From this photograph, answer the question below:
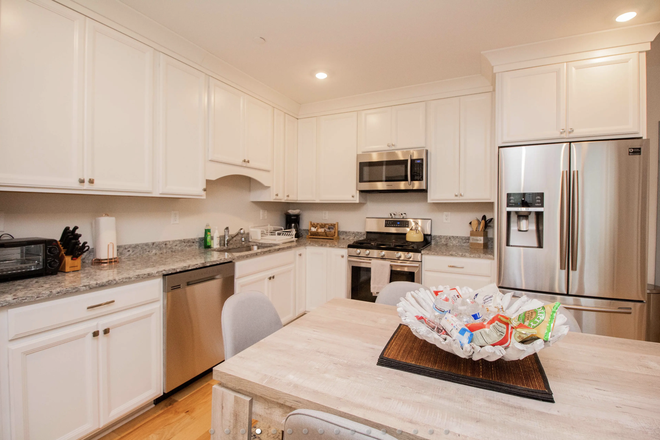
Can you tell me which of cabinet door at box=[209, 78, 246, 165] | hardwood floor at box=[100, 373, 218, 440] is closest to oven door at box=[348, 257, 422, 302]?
cabinet door at box=[209, 78, 246, 165]

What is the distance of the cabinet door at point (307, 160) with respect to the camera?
149 inches

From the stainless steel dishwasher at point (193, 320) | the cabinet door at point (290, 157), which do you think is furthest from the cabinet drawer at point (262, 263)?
the cabinet door at point (290, 157)

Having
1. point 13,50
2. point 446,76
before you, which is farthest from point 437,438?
point 446,76

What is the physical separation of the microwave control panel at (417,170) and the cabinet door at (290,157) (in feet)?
4.64

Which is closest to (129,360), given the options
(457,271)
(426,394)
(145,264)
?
(145,264)

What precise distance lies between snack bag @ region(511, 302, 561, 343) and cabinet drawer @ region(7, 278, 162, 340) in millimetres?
1870

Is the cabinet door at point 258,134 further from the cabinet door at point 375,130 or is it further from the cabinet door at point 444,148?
the cabinet door at point 444,148

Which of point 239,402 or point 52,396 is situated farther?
point 52,396

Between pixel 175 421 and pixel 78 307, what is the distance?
899 mm

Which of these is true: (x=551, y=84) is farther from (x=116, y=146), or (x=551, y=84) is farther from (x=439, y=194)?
(x=116, y=146)

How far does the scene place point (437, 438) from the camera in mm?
675

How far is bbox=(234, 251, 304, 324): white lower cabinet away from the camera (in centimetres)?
259

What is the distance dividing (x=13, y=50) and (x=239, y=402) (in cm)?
196

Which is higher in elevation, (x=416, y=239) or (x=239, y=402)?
(x=416, y=239)
